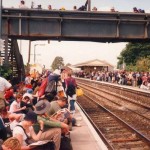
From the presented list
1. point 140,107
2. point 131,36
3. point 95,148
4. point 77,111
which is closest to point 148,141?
point 95,148

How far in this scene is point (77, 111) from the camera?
757 inches

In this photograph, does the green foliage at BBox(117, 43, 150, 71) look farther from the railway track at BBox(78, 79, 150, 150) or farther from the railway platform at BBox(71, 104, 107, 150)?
the railway platform at BBox(71, 104, 107, 150)

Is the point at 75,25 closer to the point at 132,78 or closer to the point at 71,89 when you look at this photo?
the point at 71,89

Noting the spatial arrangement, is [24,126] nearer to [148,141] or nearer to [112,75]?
[148,141]

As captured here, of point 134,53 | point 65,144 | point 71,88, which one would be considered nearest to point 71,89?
point 71,88

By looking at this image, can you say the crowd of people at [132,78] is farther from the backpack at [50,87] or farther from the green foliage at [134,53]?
the green foliage at [134,53]

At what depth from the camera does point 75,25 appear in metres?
27.8

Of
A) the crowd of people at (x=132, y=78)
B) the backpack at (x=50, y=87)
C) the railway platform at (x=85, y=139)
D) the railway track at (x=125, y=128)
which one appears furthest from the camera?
the crowd of people at (x=132, y=78)

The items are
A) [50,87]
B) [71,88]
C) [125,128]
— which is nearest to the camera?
[50,87]

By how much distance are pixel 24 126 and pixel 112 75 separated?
52.2 m

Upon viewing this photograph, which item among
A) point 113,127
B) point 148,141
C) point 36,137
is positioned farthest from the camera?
point 113,127

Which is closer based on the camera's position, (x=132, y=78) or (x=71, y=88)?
(x=71, y=88)

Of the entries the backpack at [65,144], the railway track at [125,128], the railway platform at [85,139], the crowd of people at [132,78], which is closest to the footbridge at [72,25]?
the railway track at [125,128]

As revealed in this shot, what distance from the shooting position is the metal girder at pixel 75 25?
1072 inches
